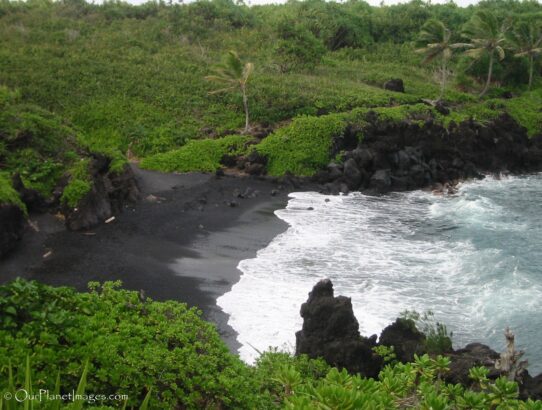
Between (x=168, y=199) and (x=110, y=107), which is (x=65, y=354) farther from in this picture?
(x=110, y=107)

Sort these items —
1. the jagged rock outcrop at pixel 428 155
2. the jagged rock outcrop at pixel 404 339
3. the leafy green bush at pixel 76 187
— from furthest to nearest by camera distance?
the jagged rock outcrop at pixel 428 155, the leafy green bush at pixel 76 187, the jagged rock outcrop at pixel 404 339

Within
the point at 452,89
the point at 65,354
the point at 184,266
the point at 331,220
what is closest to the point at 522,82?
the point at 452,89

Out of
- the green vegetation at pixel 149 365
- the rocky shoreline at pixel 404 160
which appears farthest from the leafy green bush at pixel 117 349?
the rocky shoreline at pixel 404 160

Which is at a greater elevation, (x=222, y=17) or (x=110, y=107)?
(x=222, y=17)

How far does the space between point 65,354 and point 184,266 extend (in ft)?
43.2

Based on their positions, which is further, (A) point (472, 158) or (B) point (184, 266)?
(A) point (472, 158)

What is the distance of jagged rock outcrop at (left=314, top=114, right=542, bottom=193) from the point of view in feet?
108

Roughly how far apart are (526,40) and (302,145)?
27.8 meters

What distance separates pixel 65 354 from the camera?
22.8ft

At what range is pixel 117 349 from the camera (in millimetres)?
7707

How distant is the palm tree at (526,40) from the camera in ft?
159

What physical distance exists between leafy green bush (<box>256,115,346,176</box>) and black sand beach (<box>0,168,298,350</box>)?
378 cm

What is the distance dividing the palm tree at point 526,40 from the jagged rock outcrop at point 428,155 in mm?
11141

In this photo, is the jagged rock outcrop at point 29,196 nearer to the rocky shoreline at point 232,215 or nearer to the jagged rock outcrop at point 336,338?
the rocky shoreline at point 232,215
